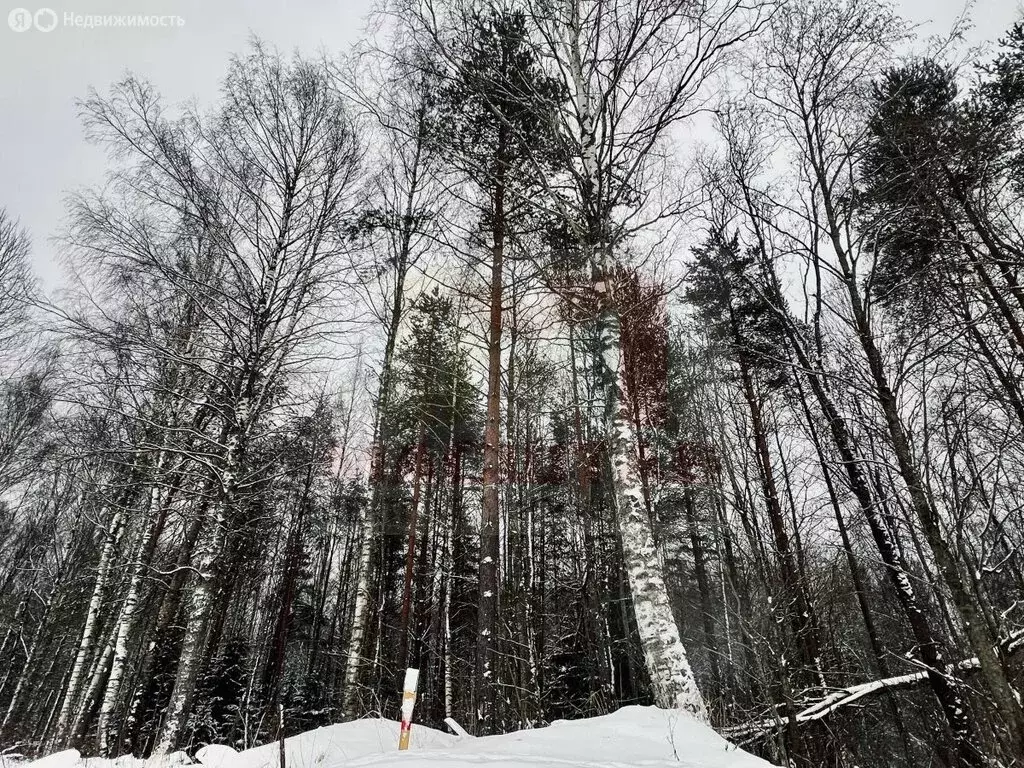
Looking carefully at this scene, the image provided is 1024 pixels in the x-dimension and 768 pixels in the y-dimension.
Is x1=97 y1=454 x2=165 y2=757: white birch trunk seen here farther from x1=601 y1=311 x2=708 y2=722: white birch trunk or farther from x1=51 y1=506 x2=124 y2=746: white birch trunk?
x1=601 y1=311 x2=708 y2=722: white birch trunk

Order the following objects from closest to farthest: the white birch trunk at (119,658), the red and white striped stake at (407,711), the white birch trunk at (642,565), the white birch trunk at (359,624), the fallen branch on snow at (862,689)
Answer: the red and white striped stake at (407,711) → the white birch trunk at (642,565) → the fallen branch on snow at (862,689) → the white birch trunk at (119,658) → the white birch trunk at (359,624)

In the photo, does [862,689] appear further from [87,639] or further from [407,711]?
[87,639]

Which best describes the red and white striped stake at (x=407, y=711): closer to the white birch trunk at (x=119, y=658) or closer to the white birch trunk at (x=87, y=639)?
the white birch trunk at (x=119, y=658)

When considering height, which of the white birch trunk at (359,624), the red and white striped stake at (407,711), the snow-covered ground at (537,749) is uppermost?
the white birch trunk at (359,624)

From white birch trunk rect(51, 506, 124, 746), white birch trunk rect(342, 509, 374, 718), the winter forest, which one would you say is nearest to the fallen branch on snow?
the winter forest

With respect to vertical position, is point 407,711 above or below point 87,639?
below

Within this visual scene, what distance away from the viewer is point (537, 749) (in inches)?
109

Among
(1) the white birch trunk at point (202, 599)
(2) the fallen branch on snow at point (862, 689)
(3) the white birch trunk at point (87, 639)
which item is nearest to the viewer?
(2) the fallen branch on snow at point (862, 689)

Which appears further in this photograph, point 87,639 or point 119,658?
point 87,639

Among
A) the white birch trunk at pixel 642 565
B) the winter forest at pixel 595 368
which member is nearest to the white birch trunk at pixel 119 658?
the winter forest at pixel 595 368

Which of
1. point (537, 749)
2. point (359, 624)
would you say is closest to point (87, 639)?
point (359, 624)

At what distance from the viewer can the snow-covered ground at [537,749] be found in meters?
2.42

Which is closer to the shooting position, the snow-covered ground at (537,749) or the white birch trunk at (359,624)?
the snow-covered ground at (537,749)

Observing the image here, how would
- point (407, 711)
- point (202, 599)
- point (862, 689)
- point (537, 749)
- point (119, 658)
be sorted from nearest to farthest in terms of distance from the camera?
1. point (537, 749)
2. point (407, 711)
3. point (862, 689)
4. point (202, 599)
5. point (119, 658)
